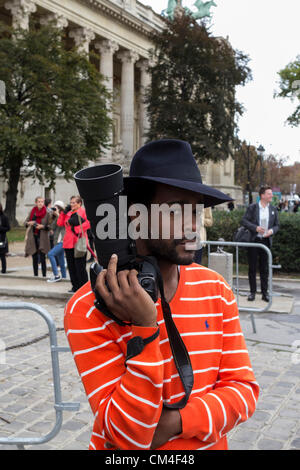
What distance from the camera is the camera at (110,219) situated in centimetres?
154

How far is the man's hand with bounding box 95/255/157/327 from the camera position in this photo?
4.98ft

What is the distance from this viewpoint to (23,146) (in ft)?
95.8

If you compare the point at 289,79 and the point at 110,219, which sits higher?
the point at 289,79

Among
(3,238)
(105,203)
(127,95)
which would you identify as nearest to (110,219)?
(105,203)

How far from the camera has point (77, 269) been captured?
430 inches

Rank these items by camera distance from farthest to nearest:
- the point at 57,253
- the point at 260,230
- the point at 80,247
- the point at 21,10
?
the point at 21,10 < the point at 57,253 < the point at 80,247 < the point at 260,230

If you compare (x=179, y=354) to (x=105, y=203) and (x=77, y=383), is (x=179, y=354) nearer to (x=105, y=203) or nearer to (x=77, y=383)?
(x=105, y=203)

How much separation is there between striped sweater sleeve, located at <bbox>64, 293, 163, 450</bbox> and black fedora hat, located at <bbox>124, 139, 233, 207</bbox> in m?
0.46

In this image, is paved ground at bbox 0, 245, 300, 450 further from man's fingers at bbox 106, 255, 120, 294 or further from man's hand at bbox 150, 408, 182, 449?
man's fingers at bbox 106, 255, 120, 294

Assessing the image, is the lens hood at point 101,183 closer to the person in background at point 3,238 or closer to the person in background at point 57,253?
the person in background at point 57,253

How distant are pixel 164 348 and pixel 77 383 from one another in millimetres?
4290

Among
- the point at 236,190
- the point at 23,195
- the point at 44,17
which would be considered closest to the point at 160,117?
the point at 44,17
